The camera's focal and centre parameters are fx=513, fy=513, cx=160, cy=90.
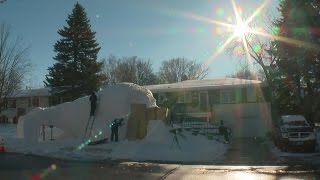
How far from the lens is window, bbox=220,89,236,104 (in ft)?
157

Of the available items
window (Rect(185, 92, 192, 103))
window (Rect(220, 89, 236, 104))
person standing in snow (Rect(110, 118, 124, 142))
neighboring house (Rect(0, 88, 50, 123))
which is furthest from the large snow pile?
neighboring house (Rect(0, 88, 50, 123))

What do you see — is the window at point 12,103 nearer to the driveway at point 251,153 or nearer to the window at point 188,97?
the window at point 188,97

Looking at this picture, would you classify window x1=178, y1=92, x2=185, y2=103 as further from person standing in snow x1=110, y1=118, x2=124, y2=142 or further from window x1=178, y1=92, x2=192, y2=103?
person standing in snow x1=110, y1=118, x2=124, y2=142

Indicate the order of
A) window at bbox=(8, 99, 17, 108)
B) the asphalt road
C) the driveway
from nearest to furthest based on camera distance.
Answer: the asphalt road → the driveway → window at bbox=(8, 99, 17, 108)

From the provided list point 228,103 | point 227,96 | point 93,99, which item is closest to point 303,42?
point 228,103

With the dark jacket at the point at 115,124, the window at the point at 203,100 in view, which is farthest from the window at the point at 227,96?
the dark jacket at the point at 115,124

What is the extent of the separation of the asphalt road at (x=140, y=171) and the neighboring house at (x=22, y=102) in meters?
58.4

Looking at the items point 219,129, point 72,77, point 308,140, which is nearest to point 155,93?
point 72,77

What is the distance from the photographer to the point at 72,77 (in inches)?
2211

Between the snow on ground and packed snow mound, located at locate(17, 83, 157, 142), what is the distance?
76.3 inches

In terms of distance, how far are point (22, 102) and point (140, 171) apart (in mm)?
67709

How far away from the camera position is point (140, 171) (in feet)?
58.9

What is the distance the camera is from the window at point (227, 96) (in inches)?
1880

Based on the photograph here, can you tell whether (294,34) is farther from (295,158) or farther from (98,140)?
(98,140)
